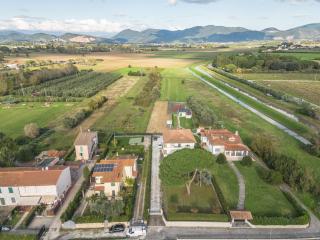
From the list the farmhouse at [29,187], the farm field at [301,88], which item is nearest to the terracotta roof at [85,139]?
the farmhouse at [29,187]

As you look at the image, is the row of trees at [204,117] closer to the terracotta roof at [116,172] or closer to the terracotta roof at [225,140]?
the terracotta roof at [225,140]

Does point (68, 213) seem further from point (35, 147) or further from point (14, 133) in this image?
point (14, 133)

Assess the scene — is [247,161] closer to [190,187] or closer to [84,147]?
[190,187]

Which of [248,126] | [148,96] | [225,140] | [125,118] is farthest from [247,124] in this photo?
[148,96]

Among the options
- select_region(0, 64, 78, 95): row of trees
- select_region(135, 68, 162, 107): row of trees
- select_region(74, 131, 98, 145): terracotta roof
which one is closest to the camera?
select_region(74, 131, 98, 145): terracotta roof

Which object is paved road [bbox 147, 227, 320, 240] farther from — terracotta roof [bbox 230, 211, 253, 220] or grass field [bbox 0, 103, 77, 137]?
grass field [bbox 0, 103, 77, 137]

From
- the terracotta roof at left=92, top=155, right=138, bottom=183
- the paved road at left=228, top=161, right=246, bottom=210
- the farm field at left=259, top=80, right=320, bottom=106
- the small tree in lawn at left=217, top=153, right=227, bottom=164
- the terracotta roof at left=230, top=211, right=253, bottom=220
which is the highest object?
the terracotta roof at left=92, top=155, right=138, bottom=183

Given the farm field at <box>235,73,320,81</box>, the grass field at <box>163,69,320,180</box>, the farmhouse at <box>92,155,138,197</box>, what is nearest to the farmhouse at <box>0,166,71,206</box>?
the farmhouse at <box>92,155,138,197</box>
